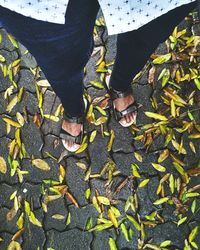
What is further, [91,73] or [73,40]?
[91,73]

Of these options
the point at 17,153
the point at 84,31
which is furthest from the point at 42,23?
the point at 17,153

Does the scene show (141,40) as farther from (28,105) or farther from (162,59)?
(28,105)

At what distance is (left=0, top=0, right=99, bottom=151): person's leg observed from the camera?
1194 mm

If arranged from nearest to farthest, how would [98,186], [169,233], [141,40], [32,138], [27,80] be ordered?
[141,40] → [169,233] → [98,186] → [32,138] → [27,80]

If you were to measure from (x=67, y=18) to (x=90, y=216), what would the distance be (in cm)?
118

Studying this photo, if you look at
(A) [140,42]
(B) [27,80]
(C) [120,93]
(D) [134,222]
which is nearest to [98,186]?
(D) [134,222]

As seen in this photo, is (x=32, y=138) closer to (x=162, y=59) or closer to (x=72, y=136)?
(x=72, y=136)

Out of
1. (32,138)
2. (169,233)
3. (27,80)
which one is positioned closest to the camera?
(169,233)

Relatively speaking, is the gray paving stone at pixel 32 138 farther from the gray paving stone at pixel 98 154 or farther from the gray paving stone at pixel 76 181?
the gray paving stone at pixel 98 154

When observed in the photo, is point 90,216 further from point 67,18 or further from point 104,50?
point 67,18

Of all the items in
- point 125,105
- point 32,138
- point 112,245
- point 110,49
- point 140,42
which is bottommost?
point 112,245

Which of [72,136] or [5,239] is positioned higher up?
[72,136]

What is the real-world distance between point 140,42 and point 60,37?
39cm

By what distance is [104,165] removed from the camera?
2.15 metres
